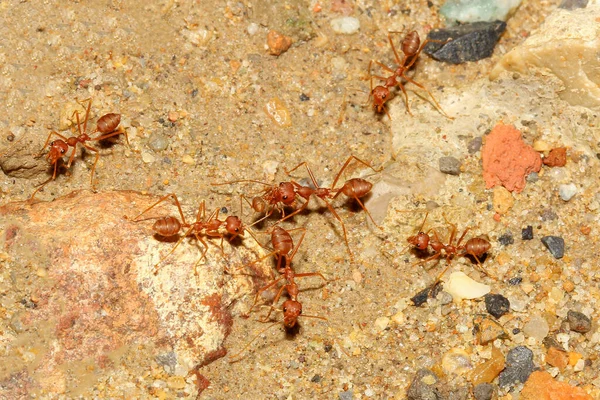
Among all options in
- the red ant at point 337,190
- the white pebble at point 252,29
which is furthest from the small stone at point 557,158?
the white pebble at point 252,29

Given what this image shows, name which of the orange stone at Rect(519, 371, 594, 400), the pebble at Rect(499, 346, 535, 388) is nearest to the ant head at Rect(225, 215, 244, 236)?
the pebble at Rect(499, 346, 535, 388)

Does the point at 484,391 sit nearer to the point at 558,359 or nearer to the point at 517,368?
the point at 517,368

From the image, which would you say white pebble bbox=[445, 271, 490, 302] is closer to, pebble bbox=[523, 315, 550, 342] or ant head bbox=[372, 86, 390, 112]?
pebble bbox=[523, 315, 550, 342]

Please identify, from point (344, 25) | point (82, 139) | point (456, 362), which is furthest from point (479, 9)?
point (82, 139)

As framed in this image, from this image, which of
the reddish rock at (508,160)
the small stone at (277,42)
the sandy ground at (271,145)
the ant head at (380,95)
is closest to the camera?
the sandy ground at (271,145)

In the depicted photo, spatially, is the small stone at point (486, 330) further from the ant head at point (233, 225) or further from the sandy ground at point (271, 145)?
the ant head at point (233, 225)

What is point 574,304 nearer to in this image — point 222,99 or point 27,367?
point 222,99

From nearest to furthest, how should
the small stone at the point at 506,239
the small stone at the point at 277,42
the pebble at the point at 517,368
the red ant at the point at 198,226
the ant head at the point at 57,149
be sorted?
the red ant at the point at 198,226 → the pebble at the point at 517,368 → the ant head at the point at 57,149 → the small stone at the point at 506,239 → the small stone at the point at 277,42
